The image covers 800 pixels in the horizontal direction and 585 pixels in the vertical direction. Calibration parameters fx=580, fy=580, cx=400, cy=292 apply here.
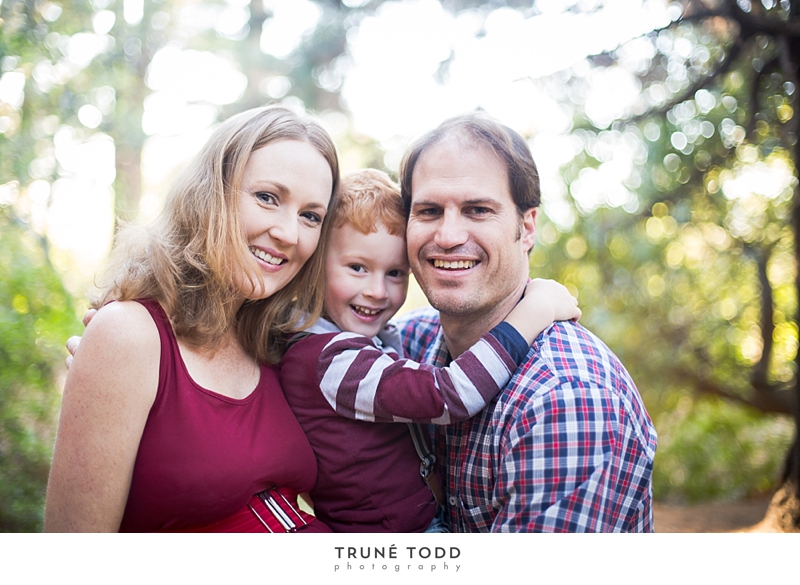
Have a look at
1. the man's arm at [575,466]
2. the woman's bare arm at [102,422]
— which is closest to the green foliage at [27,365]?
the woman's bare arm at [102,422]

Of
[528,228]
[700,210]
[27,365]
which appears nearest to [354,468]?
[528,228]

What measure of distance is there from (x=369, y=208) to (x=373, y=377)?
1.95ft

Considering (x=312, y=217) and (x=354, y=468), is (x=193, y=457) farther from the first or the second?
(x=312, y=217)

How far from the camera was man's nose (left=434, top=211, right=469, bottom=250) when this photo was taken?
1.77 meters

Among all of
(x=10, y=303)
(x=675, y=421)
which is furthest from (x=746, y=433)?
(x=10, y=303)

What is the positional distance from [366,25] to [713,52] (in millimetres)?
2185

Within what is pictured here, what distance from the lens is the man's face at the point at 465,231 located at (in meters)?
1.79

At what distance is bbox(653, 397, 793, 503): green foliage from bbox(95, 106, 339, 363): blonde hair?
3.88 m

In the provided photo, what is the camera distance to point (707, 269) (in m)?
4.31

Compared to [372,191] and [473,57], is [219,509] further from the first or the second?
[473,57]

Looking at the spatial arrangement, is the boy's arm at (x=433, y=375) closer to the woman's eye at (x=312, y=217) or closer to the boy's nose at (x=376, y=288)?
the boy's nose at (x=376, y=288)

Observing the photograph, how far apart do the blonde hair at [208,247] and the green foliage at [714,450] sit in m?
3.88

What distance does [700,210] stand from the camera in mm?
3840
